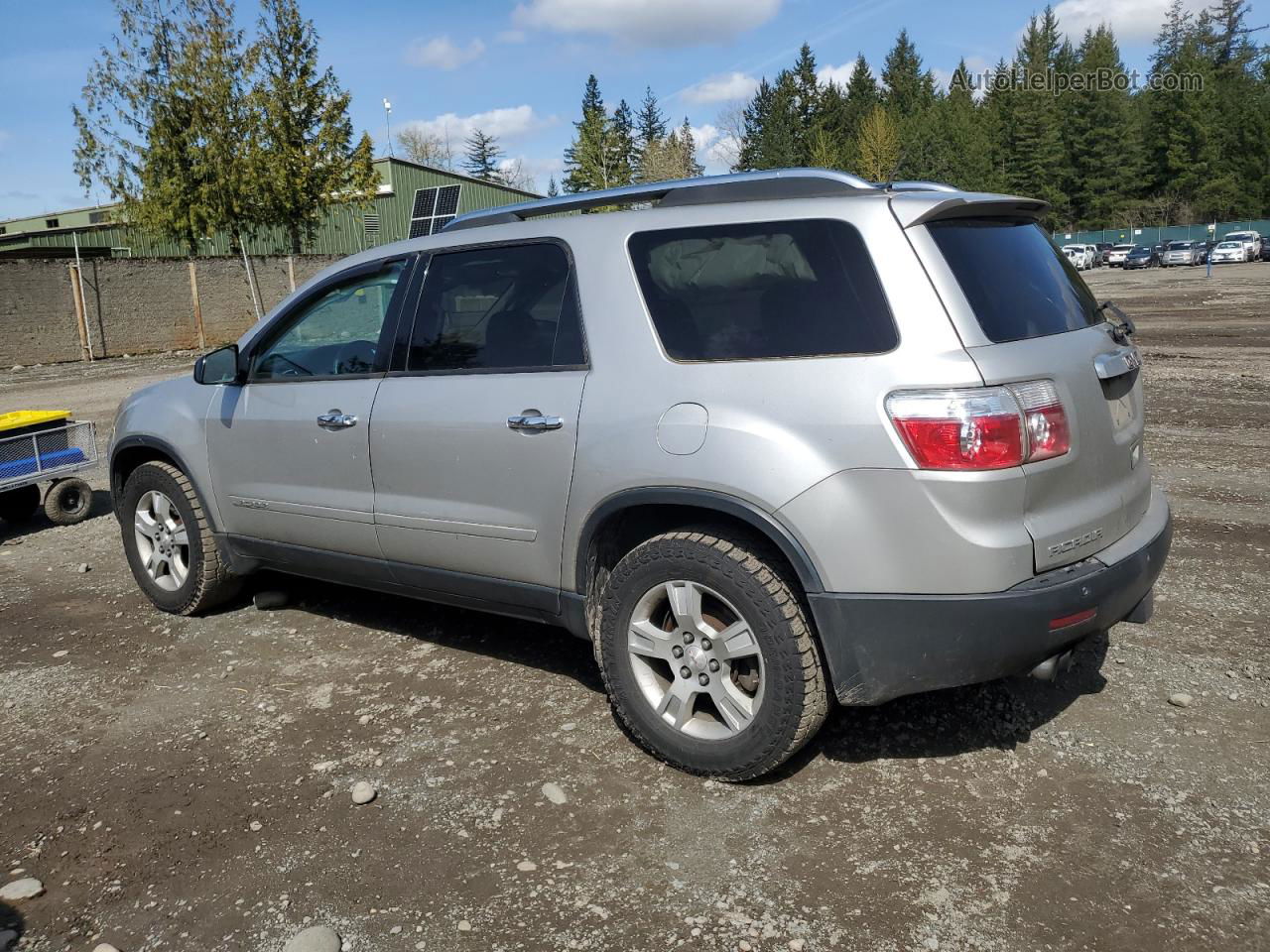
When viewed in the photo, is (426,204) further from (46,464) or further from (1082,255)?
(1082,255)

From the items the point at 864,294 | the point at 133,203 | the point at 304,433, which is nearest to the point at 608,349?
the point at 864,294

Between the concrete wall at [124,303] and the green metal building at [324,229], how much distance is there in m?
5.03

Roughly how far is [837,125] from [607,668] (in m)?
101

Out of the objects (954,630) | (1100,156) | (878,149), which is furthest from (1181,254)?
(954,630)

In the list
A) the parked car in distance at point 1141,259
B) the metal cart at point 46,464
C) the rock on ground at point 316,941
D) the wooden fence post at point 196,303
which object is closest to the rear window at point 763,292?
the rock on ground at point 316,941

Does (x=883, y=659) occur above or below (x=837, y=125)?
below

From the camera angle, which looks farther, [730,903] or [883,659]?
[883,659]

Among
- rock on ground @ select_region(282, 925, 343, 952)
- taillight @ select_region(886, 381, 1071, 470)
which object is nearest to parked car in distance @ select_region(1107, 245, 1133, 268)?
taillight @ select_region(886, 381, 1071, 470)

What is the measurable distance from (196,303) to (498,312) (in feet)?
78.1

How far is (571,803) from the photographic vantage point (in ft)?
11.0

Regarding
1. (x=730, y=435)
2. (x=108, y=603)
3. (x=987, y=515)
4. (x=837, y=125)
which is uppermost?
(x=837, y=125)

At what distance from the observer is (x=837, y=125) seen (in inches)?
3821

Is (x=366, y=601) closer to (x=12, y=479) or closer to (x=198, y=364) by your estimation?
(x=198, y=364)

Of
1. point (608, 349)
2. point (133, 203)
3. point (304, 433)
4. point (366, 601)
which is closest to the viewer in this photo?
point (608, 349)
